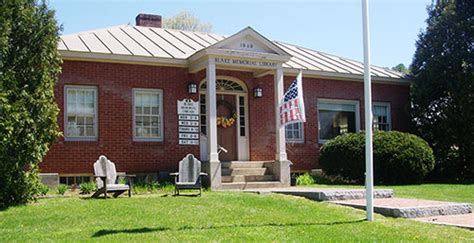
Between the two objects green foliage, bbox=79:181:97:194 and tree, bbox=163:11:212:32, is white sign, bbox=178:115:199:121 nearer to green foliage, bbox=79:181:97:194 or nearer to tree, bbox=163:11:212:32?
green foliage, bbox=79:181:97:194

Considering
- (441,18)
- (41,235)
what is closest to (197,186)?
(41,235)

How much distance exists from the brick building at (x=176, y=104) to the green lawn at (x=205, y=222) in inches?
152

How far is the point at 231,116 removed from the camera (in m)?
17.1

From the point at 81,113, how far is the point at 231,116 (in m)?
4.46

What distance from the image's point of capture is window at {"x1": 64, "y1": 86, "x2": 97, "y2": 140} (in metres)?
15.1

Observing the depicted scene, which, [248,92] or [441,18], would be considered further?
[441,18]

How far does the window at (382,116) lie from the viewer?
20016mm

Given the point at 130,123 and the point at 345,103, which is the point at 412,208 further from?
the point at 345,103

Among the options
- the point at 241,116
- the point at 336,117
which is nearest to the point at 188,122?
the point at 241,116

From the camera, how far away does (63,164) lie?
1478cm

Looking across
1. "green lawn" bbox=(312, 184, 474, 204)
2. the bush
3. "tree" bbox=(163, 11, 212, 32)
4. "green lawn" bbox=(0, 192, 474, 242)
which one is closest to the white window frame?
the bush

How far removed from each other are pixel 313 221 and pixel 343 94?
1059 centimetres

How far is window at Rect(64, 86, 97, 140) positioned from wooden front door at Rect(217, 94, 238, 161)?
3.71 metres

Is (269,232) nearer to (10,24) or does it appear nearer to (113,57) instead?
(10,24)
